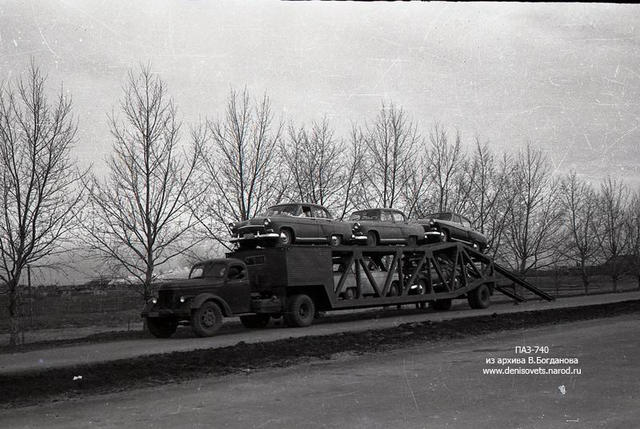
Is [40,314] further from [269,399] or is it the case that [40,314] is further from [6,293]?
[269,399]

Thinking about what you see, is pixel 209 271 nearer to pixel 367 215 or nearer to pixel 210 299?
pixel 210 299

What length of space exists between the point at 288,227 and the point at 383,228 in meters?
4.50

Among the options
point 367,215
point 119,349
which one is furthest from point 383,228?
point 119,349

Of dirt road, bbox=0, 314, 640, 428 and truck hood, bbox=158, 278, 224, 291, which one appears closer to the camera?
dirt road, bbox=0, 314, 640, 428

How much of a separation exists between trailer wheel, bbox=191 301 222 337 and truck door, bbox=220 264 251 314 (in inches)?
26.9

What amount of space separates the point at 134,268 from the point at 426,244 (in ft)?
35.6

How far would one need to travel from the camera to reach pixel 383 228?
20.9m

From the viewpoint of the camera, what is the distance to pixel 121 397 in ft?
26.7

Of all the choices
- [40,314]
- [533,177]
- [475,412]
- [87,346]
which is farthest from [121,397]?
[533,177]

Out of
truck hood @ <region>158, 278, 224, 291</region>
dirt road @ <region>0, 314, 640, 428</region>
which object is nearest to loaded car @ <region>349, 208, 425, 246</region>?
truck hood @ <region>158, 278, 224, 291</region>

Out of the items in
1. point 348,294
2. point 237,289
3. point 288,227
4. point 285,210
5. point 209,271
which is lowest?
point 348,294

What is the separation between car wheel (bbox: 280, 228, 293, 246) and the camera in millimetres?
17348

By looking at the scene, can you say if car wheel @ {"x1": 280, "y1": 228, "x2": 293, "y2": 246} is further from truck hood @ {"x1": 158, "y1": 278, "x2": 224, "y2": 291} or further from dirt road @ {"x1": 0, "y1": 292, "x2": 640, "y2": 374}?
dirt road @ {"x1": 0, "y1": 292, "x2": 640, "y2": 374}

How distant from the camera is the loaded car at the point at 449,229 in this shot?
23.4 m
